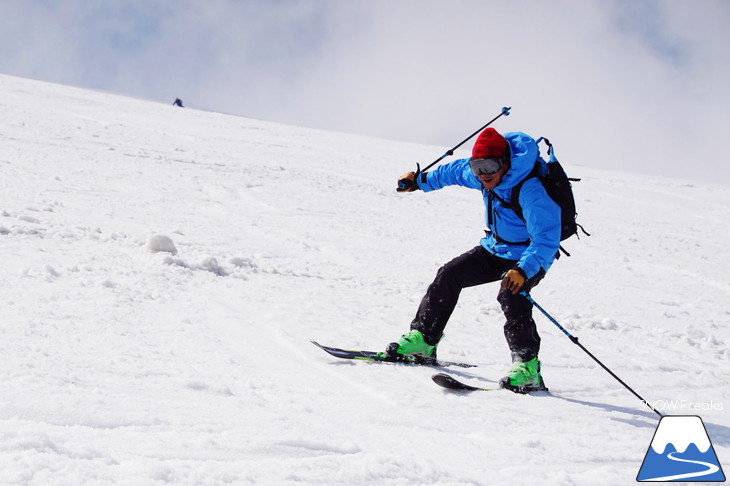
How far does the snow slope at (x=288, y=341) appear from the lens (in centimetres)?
234

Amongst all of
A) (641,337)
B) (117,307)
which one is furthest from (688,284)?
(117,307)

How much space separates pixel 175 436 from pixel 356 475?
0.71 m

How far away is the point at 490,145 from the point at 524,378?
1.46 meters

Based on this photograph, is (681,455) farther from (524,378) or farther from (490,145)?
(490,145)

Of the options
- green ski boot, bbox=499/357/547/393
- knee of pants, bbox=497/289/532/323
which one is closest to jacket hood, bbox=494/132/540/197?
knee of pants, bbox=497/289/532/323

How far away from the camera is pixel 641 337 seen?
5.80m

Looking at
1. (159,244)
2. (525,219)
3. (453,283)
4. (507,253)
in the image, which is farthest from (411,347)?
(159,244)

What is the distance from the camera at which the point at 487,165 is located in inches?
145

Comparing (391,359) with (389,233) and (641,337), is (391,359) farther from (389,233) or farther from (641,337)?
(389,233)

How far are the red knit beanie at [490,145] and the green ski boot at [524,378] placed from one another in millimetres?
1328

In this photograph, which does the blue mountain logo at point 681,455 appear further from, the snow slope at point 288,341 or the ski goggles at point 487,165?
the ski goggles at point 487,165

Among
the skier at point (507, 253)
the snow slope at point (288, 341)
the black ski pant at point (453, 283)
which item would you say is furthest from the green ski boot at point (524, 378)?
the black ski pant at point (453, 283)

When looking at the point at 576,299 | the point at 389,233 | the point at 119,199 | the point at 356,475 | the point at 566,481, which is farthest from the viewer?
the point at 389,233

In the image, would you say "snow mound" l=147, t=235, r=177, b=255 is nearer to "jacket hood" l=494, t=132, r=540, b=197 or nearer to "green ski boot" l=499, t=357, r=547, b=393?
"jacket hood" l=494, t=132, r=540, b=197
